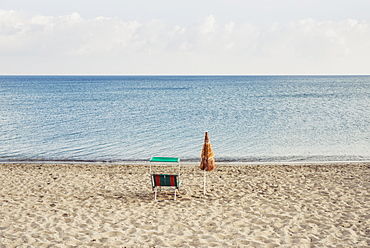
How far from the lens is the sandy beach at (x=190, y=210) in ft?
21.9

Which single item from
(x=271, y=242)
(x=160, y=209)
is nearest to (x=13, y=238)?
(x=160, y=209)

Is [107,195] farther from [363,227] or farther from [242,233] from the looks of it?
[363,227]

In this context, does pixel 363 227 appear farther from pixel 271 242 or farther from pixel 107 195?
pixel 107 195

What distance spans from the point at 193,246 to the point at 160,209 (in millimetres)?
2397

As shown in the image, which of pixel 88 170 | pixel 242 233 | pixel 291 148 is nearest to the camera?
pixel 242 233

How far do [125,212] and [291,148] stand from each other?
13.0 meters

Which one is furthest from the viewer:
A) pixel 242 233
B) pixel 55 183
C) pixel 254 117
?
pixel 254 117

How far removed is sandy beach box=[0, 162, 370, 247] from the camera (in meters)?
6.68

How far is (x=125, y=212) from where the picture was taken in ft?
27.3

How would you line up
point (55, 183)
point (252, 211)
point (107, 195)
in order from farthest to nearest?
1. point (55, 183)
2. point (107, 195)
3. point (252, 211)

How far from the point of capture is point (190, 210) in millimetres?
8508

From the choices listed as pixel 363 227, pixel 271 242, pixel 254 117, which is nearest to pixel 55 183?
pixel 271 242

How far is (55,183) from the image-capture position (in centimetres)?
1130

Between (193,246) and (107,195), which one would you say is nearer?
(193,246)
